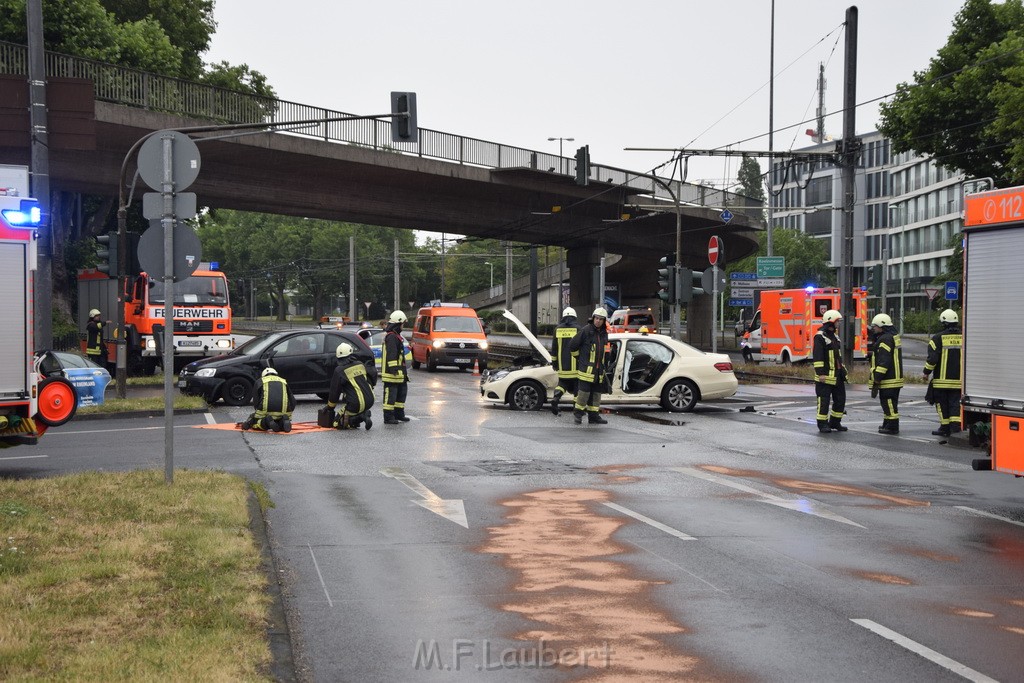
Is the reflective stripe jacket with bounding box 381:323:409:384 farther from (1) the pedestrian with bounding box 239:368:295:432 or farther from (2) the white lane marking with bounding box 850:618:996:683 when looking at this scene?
(2) the white lane marking with bounding box 850:618:996:683

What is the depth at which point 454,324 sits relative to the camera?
36.2 meters

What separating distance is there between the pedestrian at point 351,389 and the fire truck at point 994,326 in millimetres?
9028

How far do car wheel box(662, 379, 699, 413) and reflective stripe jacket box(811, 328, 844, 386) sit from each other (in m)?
3.89

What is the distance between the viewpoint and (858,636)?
6277mm

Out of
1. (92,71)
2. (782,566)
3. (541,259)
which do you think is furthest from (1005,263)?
(541,259)

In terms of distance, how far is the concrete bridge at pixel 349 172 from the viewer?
3027cm

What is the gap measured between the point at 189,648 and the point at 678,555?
381 cm

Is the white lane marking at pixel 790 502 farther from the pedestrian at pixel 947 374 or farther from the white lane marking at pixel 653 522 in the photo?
the pedestrian at pixel 947 374

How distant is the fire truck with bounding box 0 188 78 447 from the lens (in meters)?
12.2

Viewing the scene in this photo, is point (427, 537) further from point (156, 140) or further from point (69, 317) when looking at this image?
point (69, 317)

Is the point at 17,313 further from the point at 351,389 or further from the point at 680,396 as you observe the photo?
the point at 680,396

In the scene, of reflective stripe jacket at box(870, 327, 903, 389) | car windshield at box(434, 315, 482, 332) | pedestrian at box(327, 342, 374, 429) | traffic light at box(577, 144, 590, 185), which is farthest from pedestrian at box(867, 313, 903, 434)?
car windshield at box(434, 315, 482, 332)

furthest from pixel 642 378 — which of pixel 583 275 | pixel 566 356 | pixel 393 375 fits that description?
pixel 583 275

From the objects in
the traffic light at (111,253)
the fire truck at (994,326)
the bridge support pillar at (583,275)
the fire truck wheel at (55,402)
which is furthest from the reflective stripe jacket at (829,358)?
the bridge support pillar at (583,275)
